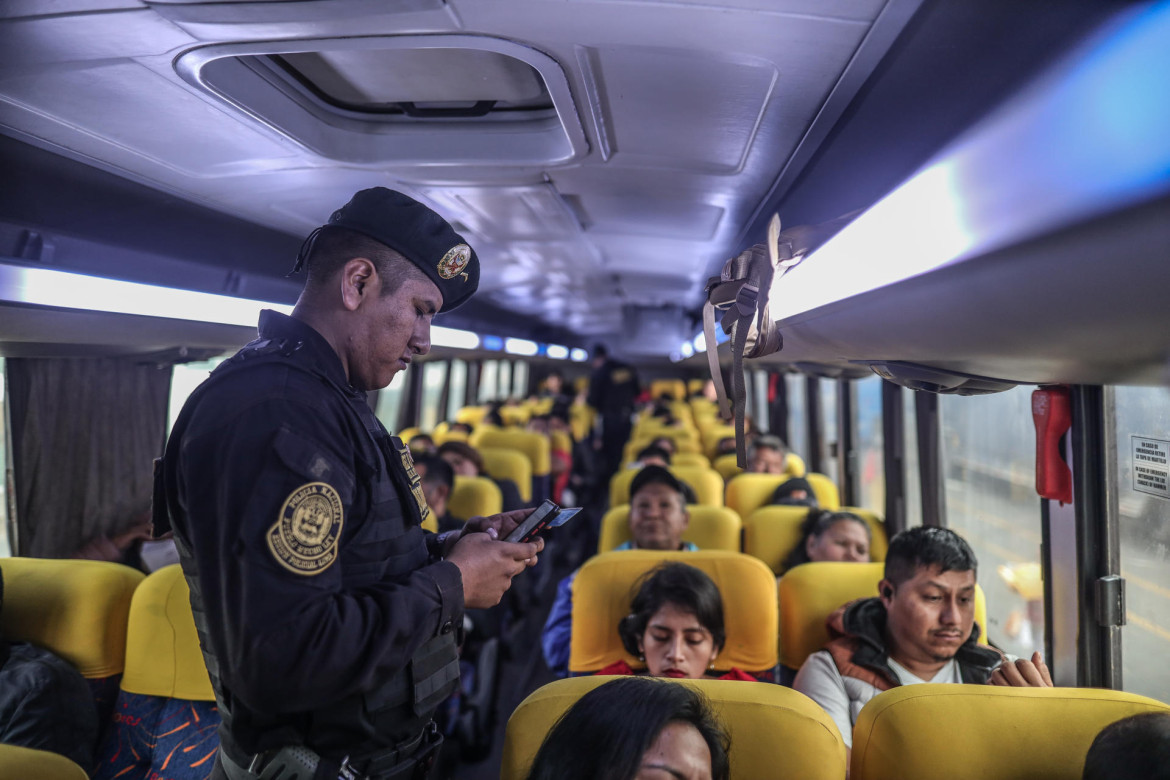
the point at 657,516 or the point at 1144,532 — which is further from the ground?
the point at 1144,532

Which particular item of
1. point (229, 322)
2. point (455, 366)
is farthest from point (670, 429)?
point (229, 322)

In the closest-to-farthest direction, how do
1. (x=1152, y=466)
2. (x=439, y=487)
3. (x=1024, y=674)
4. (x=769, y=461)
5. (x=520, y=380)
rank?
(x=1024, y=674) → (x=1152, y=466) → (x=439, y=487) → (x=769, y=461) → (x=520, y=380)

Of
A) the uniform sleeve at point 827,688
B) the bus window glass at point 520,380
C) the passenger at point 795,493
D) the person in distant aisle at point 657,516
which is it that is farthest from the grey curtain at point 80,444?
the bus window glass at point 520,380

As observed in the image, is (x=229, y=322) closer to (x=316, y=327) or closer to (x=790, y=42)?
(x=316, y=327)

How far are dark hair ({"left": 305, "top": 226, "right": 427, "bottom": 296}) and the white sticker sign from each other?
2.24m

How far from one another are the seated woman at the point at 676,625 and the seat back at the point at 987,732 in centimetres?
98

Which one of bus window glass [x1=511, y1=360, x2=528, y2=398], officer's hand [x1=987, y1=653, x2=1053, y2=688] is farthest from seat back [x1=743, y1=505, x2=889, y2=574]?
bus window glass [x1=511, y1=360, x2=528, y2=398]

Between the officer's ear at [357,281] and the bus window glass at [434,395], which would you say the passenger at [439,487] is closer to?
the officer's ear at [357,281]


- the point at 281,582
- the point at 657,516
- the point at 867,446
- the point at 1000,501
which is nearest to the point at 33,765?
the point at 281,582

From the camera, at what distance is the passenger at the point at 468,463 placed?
546 centimetres

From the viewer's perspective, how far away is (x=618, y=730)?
4.59 feet

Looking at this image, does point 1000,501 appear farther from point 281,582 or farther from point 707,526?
point 281,582

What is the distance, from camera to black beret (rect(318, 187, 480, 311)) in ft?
4.86

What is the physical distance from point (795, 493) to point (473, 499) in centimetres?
216
